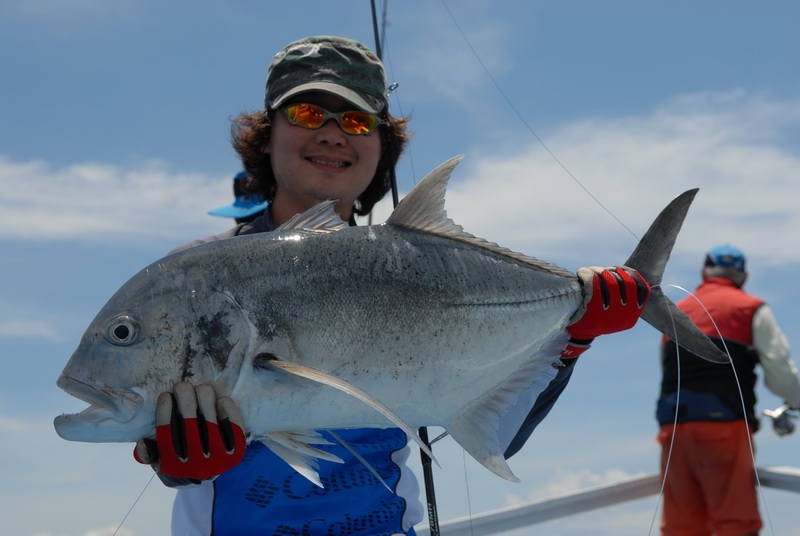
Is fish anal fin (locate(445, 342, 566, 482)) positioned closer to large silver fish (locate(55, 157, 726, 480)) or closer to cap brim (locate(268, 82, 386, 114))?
large silver fish (locate(55, 157, 726, 480))

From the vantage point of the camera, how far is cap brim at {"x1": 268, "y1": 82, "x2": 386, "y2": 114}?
3.03 meters

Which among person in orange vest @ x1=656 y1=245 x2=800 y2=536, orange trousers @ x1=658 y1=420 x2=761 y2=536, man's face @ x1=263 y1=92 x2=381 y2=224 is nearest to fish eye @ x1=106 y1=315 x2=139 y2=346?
man's face @ x1=263 y1=92 x2=381 y2=224

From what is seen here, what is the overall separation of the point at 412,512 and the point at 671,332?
1.21 meters

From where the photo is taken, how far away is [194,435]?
2035 millimetres

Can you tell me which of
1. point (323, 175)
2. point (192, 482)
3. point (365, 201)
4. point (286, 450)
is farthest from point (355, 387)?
point (365, 201)

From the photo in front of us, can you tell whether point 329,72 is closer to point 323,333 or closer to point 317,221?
point 317,221

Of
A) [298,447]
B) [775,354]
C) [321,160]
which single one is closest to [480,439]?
[298,447]

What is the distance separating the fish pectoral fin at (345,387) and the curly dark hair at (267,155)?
5.92 feet

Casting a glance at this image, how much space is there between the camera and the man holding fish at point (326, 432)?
2104 mm

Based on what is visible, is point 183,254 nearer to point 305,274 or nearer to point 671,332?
point 305,274

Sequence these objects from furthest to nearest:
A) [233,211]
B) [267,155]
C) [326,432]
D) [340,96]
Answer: [233,211] < [267,155] < [340,96] < [326,432]

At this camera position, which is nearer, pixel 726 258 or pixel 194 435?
pixel 194 435

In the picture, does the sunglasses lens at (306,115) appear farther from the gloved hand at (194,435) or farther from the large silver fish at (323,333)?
the gloved hand at (194,435)

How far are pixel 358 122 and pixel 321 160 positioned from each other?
224 mm
